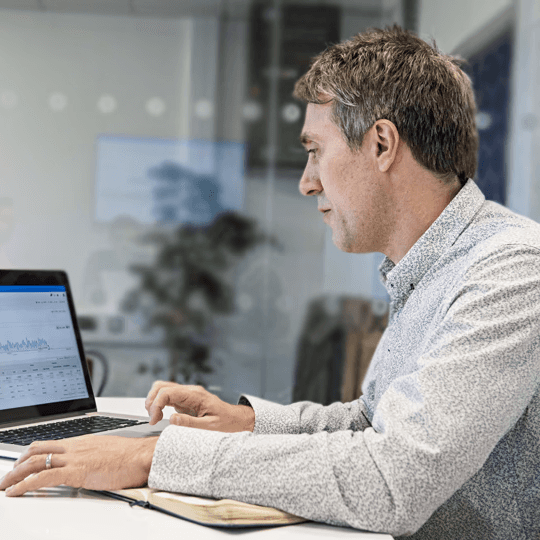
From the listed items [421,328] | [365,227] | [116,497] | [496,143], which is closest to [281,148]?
[496,143]

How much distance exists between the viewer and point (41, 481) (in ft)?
2.35

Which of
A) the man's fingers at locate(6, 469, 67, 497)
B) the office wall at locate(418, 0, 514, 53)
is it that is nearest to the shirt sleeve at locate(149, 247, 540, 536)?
the man's fingers at locate(6, 469, 67, 497)

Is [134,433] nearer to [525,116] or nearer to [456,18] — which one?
[525,116]

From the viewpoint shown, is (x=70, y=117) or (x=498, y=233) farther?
(x=70, y=117)

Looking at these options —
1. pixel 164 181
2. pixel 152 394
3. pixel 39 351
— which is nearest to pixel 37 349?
pixel 39 351

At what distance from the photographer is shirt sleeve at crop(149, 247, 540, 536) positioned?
2.19ft

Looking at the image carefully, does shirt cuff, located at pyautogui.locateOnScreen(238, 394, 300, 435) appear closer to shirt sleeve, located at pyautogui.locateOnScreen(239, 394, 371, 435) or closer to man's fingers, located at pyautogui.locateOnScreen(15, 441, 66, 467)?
shirt sleeve, located at pyautogui.locateOnScreen(239, 394, 371, 435)

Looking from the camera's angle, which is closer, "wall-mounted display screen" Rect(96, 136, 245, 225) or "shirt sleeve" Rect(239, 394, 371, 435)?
"shirt sleeve" Rect(239, 394, 371, 435)

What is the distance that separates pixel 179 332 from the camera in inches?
110

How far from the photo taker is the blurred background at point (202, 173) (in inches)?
109

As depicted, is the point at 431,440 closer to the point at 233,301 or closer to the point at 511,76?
the point at 233,301

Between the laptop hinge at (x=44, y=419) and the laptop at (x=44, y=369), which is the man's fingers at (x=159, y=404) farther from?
the laptop hinge at (x=44, y=419)

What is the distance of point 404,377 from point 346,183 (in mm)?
439

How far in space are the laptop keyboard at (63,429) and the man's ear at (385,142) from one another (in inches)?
24.8
